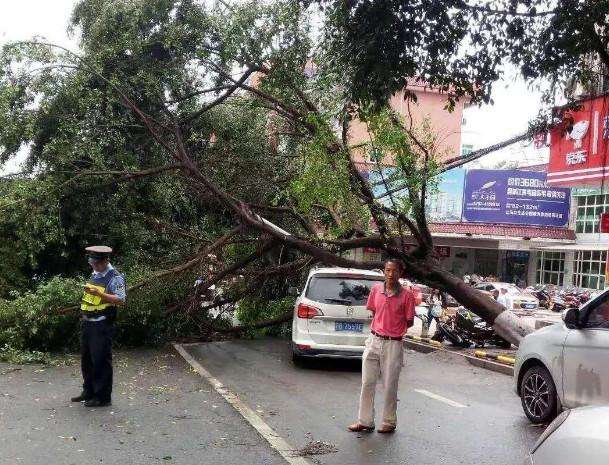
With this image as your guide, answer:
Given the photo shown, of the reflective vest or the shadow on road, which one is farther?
the shadow on road

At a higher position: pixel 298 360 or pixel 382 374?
pixel 382 374

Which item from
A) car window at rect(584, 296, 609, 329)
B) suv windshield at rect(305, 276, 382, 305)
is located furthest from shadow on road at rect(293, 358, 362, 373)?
car window at rect(584, 296, 609, 329)

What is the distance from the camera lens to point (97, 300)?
7117 millimetres

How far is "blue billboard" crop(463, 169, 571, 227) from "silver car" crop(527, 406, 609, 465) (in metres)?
33.3

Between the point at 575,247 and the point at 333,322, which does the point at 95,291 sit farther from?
the point at 575,247

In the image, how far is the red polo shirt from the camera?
642 centimetres

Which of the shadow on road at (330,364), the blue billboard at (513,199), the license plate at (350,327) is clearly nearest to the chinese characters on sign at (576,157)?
the shadow on road at (330,364)

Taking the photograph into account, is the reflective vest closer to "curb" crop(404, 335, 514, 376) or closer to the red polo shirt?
the red polo shirt

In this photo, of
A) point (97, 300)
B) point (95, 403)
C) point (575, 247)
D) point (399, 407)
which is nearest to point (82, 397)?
point (95, 403)

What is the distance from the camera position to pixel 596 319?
6.52 meters

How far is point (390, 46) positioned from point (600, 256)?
35.5m

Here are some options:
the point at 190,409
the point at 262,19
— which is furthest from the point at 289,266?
the point at 190,409

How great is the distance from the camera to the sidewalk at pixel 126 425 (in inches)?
212

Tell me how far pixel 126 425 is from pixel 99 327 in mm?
1246
